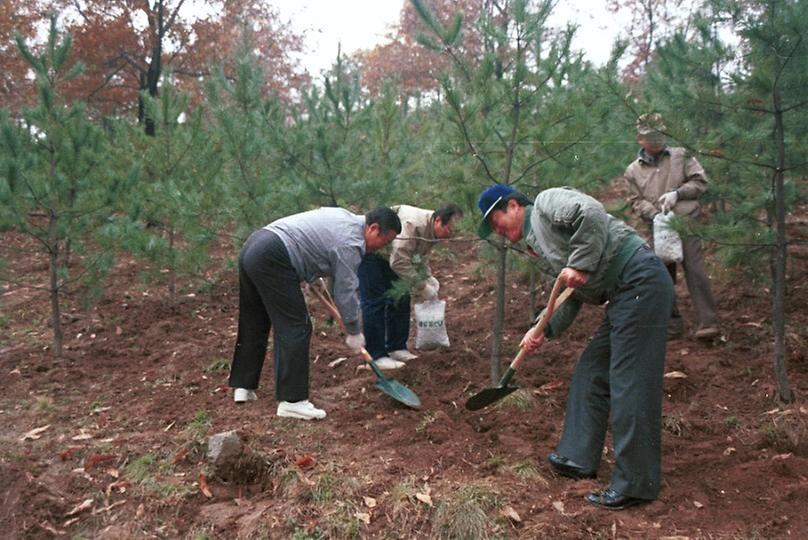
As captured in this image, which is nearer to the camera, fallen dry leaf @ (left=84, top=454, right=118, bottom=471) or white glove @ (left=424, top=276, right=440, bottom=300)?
fallen dry leaf @ (left=84, top=454, right=118, bottom=471)

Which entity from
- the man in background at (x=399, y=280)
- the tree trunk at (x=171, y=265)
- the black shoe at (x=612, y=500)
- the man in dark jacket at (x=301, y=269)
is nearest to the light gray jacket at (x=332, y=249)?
the man in dark jacket at (x=301, y=269)

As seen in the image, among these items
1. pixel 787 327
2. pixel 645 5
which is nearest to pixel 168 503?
pixel 787 327

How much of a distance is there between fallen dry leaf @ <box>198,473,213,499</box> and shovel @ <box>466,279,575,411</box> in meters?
1.50

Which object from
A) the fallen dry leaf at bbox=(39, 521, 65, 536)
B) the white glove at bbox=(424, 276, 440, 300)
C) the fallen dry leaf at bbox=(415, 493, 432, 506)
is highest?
the white glove at bbox=(424, 276, 440, 300)

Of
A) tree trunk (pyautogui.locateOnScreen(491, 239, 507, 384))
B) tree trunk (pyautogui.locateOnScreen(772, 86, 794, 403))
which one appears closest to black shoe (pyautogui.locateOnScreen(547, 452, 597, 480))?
tree trunk (pyautogui.locateOnScreen(491, 239, 507, 384))

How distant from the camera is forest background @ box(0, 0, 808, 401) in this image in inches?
169

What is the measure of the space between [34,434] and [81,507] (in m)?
1.19

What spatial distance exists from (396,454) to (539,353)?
207 cm

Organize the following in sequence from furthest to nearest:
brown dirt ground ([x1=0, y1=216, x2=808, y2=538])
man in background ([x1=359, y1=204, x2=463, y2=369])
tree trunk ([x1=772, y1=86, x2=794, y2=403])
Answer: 1. man in background ([x1=359, y1=204, x2=463, y2=369])
2. tree trunk ([x1=772, y1=86, x2=794, y2=403])
3. brown dirt ground ([x1=0, y1=216, x2=808, y2=538])

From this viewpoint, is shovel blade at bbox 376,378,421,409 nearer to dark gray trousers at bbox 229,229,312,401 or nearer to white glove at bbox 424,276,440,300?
dark gray trousers at bbox 229,229,312,401

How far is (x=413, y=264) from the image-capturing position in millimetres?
5102

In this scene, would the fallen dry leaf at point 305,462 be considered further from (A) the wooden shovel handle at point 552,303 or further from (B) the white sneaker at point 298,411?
(A) the wooden shovel handle at point 552,303

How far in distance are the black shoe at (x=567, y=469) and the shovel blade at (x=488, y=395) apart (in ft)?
1.44

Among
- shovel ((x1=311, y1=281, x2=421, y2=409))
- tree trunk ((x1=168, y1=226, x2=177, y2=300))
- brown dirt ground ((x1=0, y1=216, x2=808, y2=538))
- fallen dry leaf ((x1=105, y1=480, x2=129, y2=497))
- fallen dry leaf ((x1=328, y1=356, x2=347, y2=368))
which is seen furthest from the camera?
tree trunk ((x1=168, y1=226, x2=177, y2=300))
